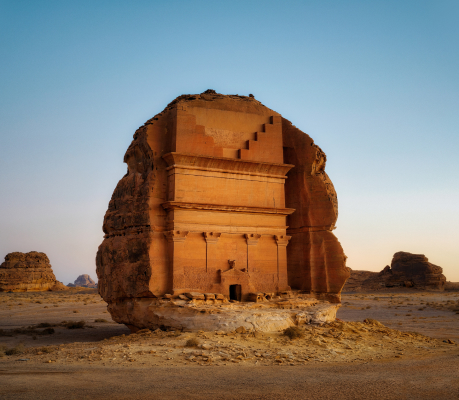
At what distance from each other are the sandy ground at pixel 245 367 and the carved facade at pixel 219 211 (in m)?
2.34

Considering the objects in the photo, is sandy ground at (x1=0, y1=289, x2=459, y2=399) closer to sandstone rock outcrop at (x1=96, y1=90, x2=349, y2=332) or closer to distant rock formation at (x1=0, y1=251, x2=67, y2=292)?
sandstone rock outcrop at (x1=96, y1=90, x2=349, y2=332)

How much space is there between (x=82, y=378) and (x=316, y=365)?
14.5 ft

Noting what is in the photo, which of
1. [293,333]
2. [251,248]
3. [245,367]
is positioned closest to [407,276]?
[251,248]

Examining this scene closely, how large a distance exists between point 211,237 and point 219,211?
880mm

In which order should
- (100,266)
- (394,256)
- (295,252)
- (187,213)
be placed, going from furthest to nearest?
(394,256)
(295,252)
(100,266)
(187,213)

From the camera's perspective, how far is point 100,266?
14766mm

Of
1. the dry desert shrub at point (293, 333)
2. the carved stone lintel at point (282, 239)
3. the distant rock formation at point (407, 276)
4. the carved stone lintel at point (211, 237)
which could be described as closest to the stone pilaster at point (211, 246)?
the carved stone lintel at point (211, 237)

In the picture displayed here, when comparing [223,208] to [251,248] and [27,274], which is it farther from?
[27,274]

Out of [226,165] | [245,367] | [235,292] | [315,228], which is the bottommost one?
[245,367]

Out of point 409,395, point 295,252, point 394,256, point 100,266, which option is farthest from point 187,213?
point 394,256

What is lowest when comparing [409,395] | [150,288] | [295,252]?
[409,395]

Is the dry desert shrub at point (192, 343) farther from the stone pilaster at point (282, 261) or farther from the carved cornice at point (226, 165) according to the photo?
the carved cornice at point (226, 165)

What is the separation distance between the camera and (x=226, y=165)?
14617 mm

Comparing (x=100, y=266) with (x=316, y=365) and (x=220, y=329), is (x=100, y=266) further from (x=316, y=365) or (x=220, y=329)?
(x=316, y=365)
